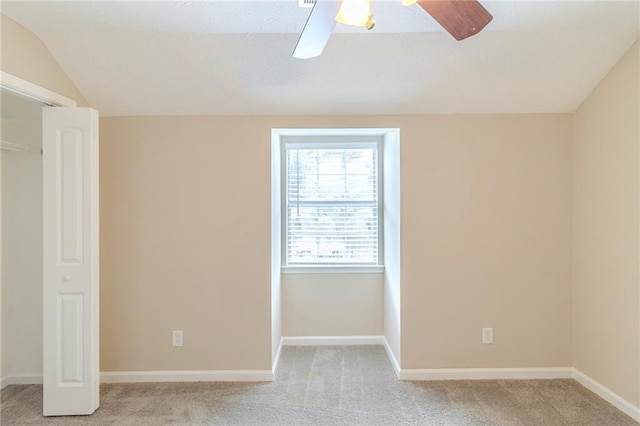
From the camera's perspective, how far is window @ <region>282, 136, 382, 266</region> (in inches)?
151

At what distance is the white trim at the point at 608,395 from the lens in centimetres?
240

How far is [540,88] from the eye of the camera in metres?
2.74

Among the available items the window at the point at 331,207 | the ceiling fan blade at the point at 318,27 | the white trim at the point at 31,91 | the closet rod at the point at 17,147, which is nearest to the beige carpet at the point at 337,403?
the window at the point at 331,207

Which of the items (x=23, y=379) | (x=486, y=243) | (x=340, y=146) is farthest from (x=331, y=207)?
(x=23, y=379)

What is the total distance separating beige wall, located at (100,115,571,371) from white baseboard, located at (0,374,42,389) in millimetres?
539

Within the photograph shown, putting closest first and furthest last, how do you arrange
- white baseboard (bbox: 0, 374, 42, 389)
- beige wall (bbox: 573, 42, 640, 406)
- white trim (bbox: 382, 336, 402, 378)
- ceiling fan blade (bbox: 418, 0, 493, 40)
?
ceiling fan blade (bbox: 418, 0, 493, 40) < beige wall (bbox: 573, 42, 640, 406) < white baseboard (bbox: 0, 374, 42, 389) < white trim (bbox: 382, 336, 402, 378)

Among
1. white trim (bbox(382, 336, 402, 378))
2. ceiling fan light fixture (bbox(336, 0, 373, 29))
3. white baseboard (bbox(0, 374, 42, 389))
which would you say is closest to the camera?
ceiling fan light fixture (bbox(336, 0, 373, 29))

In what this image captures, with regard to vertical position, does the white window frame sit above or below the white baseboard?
above

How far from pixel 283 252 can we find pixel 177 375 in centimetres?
146

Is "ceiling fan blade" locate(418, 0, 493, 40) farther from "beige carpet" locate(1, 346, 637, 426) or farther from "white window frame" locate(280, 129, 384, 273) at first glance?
"beige carpet" locate(1, 346, 637, 426)

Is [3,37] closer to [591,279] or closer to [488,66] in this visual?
[488,66]

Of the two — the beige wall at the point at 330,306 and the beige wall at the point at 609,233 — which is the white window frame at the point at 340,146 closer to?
the beige wall at the point at 330,306

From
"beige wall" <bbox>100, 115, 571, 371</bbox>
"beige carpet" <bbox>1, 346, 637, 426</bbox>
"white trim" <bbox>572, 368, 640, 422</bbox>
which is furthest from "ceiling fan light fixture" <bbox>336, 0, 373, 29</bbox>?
"white trim" <bbox>572, 368, 640, 422</bbox>

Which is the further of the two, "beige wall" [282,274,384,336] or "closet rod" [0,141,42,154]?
"beige wall" [282,274,384,336]
